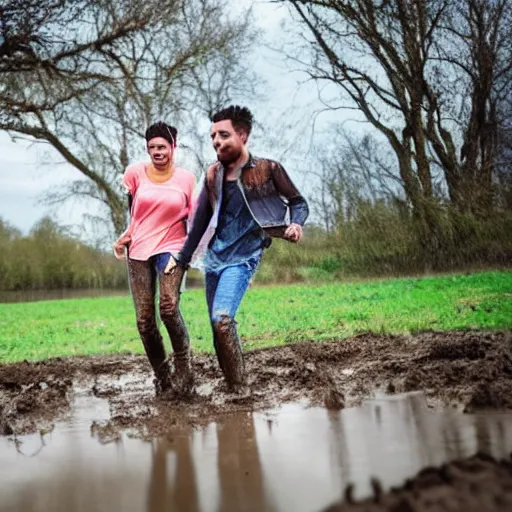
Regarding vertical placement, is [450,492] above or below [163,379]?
below

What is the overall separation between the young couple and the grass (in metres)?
2.68

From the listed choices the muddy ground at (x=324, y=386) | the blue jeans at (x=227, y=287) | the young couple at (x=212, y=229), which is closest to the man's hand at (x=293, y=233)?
the young couple at (x=212, y=229)

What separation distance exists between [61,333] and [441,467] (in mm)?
7097

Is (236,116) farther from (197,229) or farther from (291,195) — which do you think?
(197,229)

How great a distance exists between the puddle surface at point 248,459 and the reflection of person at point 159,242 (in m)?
0.75

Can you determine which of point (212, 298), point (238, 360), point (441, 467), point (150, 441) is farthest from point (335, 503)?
point (212, 298)

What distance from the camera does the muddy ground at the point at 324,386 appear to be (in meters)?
2.48

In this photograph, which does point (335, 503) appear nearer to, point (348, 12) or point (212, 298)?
point (212, 298)

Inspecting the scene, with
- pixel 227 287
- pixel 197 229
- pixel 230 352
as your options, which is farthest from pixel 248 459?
pixel 197 229

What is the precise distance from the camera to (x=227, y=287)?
3980 millimetres

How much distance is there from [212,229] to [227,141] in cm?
53

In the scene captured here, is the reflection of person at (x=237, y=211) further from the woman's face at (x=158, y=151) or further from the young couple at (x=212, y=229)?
the woman's face at (x=158, y=151)

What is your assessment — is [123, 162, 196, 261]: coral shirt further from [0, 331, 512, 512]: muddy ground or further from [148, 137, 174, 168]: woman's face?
[0, 331, 512, 512]: muddy ground

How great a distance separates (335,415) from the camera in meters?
3.61
